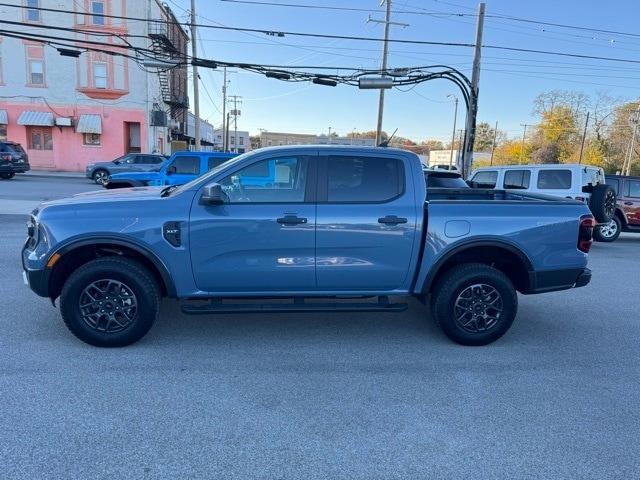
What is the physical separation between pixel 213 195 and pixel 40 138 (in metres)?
31.0

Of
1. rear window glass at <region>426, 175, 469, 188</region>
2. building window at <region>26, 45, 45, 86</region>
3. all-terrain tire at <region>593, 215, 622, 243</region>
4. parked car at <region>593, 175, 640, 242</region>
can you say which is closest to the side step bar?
rear window glass at <region>426, 175, 469, 188</region>

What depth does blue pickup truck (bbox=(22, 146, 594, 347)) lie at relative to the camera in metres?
3.83

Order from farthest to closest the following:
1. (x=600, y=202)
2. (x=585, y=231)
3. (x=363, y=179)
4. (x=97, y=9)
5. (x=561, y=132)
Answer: (x=561, y=132)
(x=97, y=9)
(x=600, y=202)
(x=585, y=231)
(x=363, y=179)

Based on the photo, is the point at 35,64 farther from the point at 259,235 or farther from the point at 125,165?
the point at 259,235

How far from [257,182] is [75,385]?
2214 millimetres

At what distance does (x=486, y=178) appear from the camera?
1202 centimetres

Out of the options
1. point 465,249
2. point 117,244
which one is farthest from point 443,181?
point 117,244

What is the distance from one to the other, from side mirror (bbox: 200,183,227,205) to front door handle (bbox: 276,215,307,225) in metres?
0.54

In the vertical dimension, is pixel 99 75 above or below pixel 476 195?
above

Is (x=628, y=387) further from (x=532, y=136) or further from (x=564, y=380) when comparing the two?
(x=532, y=136)

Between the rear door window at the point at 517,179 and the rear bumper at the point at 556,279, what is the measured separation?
23.7ft

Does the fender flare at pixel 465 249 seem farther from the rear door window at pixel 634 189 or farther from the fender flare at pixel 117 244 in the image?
the rear door window at pixel 634 189

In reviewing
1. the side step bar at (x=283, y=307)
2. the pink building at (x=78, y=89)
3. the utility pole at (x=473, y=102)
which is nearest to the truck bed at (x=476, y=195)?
the side step bar at (x=283, y=307)

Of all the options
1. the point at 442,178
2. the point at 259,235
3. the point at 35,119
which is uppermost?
the point at 35,119
